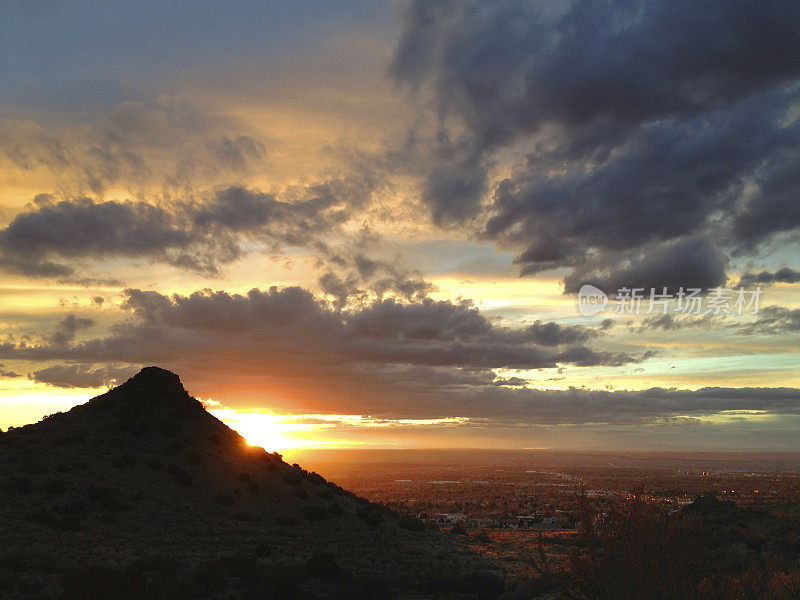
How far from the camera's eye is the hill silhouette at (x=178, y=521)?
2109 cm

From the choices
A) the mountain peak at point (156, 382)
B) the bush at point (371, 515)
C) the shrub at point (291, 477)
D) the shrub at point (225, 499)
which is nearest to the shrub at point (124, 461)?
the shrub at point (225, 499)

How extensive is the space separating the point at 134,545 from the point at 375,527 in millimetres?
16273

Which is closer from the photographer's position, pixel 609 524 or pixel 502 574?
pixel 609 524

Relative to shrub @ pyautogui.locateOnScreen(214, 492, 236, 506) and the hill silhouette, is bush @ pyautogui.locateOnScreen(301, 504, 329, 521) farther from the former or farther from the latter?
shrub @ pyautogui.locateOnScreen(214, 492, 236, 506)

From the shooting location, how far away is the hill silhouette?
21.1m

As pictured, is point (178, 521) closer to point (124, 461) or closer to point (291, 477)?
point (124, 461)

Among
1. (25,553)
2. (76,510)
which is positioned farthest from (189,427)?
(25,553)

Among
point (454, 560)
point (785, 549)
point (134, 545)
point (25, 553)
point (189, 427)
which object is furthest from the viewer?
point (189, 427)

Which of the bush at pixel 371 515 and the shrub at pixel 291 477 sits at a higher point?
the shrub at pixel 291 477

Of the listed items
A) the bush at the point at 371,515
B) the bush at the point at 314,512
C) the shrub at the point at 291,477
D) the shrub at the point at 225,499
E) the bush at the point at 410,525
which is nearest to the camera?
Result: the shrub at the point at 225,499

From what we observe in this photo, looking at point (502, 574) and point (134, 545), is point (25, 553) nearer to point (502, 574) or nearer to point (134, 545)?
point (134, 545)

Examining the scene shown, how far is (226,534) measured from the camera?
30219mm

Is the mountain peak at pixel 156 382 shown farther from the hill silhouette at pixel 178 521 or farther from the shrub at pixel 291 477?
the shrub at pixel 291 477

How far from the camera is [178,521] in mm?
30859
